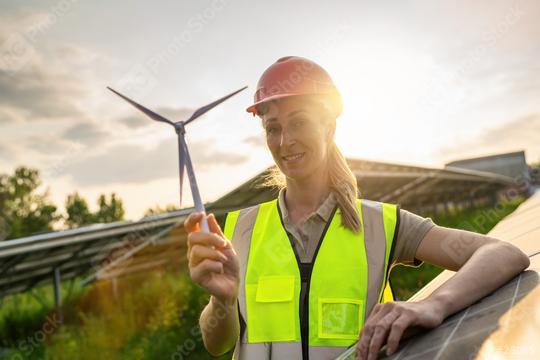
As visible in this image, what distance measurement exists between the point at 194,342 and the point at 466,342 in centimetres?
783

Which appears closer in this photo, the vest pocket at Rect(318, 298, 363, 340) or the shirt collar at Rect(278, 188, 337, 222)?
the vest pocket at Rect(318, 298, 363, 340)

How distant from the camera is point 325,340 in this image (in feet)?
7.13

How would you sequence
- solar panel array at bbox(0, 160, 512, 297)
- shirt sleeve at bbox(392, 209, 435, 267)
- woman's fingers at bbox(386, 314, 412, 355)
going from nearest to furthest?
woman's fingers at bbox(386, 314, 412, 355), shirt sleeve at bbox(392, 209, 435, 267), solar panel array at bbox(0, 160, 512, 297)

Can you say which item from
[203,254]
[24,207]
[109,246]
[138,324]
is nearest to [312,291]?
[203,254]

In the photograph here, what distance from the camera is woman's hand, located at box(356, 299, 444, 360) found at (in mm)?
1462

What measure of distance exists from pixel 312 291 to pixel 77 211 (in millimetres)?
87694

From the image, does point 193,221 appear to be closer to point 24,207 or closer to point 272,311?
point 272,311

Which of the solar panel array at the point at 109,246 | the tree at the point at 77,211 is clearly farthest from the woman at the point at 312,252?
the tree at the point at 77,211

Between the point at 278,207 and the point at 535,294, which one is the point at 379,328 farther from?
the point at 278,207

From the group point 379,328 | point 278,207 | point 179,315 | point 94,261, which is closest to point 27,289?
point 94,261

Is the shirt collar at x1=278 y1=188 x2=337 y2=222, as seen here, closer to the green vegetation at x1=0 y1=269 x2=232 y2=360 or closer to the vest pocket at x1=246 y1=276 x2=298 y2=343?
the vest pocket at x1=246 y1=276 x2=298 y2=343

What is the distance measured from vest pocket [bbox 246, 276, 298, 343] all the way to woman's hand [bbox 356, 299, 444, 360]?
695 mm

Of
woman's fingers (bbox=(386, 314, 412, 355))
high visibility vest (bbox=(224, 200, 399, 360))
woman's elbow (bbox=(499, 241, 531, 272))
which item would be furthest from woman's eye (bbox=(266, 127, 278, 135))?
woman's fingers (bbox=(386, 314, 412, 355))

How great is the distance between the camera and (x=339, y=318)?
2.21m
